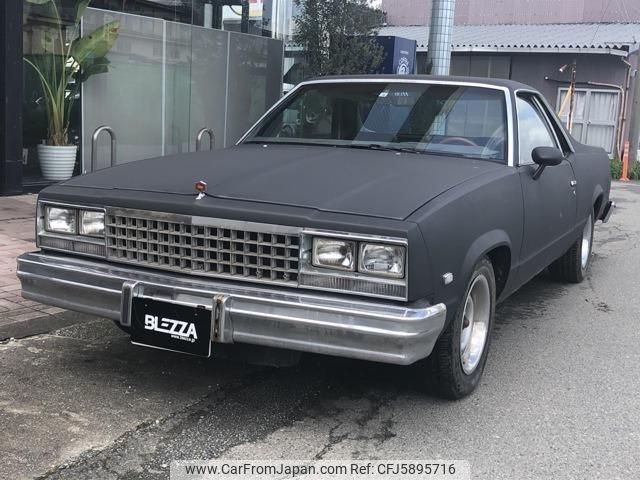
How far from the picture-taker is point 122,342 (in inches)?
179

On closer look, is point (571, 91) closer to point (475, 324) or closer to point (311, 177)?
point (475, 324)

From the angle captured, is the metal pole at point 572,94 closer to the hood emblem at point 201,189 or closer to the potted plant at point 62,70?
the potted plant at point 62,70

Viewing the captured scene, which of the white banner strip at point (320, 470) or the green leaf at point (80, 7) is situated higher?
the green leaf at point (80, 7)

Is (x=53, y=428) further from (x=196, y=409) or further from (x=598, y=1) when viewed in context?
(x=598, y=1)

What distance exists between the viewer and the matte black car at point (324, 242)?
315 centimetres

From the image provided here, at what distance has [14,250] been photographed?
644cm

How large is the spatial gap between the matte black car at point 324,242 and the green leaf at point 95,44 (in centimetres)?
547

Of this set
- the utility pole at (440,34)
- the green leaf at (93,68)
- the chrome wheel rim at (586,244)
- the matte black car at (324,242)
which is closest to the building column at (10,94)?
the green leaf at (93,68)

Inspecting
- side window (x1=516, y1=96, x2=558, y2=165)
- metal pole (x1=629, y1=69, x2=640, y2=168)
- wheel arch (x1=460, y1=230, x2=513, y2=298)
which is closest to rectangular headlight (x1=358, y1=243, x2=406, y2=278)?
wheel arch (x1=460, y1=230, x2=513, y2=298)

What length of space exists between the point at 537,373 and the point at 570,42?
16525mm

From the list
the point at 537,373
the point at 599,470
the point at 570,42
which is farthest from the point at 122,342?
the point at 570,42

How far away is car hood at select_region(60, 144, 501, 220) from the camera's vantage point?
132 inches

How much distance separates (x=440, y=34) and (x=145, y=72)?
165 inches

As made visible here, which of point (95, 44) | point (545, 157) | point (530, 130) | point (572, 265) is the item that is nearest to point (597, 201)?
point (572, 265)
